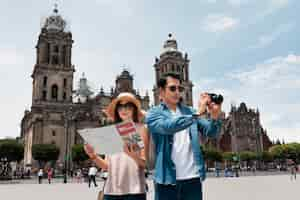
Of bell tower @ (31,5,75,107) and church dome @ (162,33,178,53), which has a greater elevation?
church dome @ (162,33,178,53)

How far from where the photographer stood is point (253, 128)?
82.9 meters

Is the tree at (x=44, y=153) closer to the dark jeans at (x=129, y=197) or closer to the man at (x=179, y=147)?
the dark jeans at (x=129, y=197)

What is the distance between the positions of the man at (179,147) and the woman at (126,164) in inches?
14.4

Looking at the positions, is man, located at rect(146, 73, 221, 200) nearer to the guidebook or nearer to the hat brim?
the guidebook

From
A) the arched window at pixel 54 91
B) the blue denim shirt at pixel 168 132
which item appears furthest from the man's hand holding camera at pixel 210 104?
the arched window at pixel 54 91

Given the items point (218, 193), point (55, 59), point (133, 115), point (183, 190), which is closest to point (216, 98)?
point (183, 190)

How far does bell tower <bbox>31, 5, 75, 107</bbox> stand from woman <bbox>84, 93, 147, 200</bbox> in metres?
55.5

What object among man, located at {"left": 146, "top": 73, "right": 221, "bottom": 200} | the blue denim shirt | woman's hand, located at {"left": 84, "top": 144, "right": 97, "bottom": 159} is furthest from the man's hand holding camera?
woman's hand, located at {"left": 84, "top": 144, "right": 97, "bottom": 159}

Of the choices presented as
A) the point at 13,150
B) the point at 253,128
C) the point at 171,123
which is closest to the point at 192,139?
the point at 171,123

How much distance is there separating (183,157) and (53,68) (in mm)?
58208

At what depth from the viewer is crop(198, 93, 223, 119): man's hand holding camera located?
122 inches

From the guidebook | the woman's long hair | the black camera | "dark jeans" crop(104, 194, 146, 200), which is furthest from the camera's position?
the woman's long hair

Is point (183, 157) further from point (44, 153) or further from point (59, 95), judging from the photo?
point (59, 95)

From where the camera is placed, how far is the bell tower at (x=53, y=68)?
5744cm
